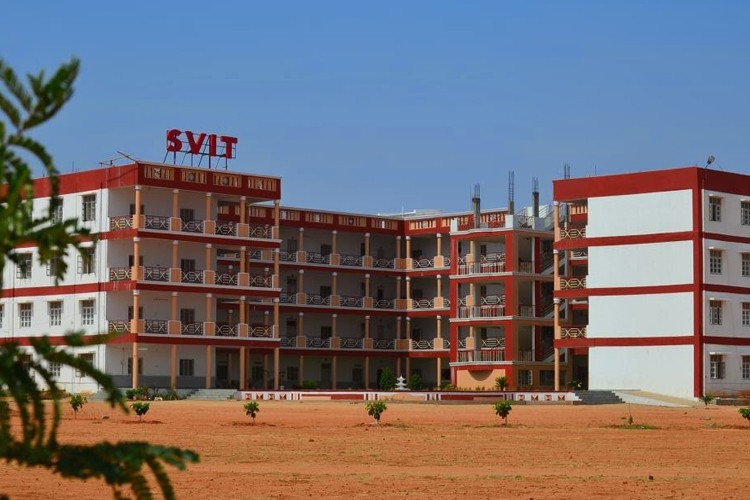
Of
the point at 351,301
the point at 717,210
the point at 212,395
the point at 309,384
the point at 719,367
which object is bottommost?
the point at 212,395

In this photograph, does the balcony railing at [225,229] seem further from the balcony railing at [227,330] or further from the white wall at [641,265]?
the white wall at [641,265]

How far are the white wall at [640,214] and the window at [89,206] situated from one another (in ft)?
79.7

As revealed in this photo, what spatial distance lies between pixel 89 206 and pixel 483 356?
22.4 m

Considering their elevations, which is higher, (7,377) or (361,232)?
(361,232)

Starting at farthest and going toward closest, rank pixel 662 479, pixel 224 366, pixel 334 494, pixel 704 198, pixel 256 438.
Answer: pixel 224 366 → pixel 704 198 → pixel 256 438 → pixel 662 479 → pixel 334 494

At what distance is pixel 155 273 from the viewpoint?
69938 millimetres

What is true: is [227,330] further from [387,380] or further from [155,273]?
[387,380]

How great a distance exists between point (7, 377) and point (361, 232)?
8001cm

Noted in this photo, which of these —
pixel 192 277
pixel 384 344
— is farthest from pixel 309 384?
pixel 192 277

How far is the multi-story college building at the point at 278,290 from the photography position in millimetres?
69875

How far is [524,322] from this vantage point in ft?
250

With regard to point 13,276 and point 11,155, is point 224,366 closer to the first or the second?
point 13,276

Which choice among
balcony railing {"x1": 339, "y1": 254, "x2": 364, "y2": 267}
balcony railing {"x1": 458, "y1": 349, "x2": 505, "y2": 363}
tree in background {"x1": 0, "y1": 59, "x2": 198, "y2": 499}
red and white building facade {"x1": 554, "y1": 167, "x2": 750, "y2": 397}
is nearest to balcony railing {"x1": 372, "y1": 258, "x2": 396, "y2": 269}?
balcony railing {"x1": 339, "y1": 254, "x2": 364, "y2": 267}

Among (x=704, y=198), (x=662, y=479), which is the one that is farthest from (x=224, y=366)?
(x=662, y=479)
